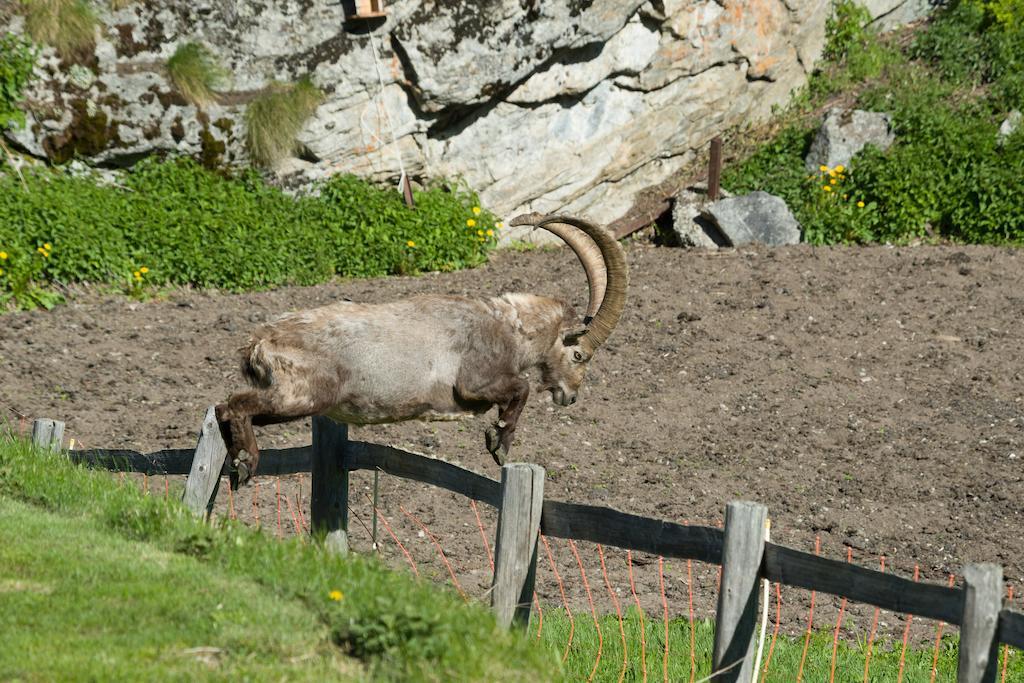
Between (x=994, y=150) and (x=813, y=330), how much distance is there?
17.8 ft

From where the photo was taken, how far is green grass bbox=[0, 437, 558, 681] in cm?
455

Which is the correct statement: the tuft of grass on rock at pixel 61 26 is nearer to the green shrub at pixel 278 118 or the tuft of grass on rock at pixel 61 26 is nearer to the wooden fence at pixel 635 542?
the green shrub at pixel 278 118

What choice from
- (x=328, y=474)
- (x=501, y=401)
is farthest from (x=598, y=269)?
(x=328, y=474)

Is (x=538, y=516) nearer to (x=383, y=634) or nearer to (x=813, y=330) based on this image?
(x=383, y=634)

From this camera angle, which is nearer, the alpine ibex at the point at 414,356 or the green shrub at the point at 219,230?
the alpine ibex at the point at 414,356

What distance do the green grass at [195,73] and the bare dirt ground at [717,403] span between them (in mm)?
2879

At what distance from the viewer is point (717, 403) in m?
11.8

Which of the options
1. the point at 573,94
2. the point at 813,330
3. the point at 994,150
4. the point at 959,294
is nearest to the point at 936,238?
the point at 994,150

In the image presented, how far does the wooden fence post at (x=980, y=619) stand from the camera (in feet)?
15.0

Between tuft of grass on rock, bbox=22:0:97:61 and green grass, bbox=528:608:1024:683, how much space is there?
10750 mm

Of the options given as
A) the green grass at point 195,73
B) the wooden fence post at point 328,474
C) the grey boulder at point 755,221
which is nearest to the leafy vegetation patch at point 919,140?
the grey boulder at point 755,221

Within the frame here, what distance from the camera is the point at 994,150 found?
54.3ft

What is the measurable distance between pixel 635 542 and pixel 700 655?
6.91 feet

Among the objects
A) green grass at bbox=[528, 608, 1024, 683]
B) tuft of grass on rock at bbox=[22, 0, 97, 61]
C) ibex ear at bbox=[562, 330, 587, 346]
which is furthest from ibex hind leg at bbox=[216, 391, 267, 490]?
tuft of grass on rock at bbox=[22, 0, 97, 61]
